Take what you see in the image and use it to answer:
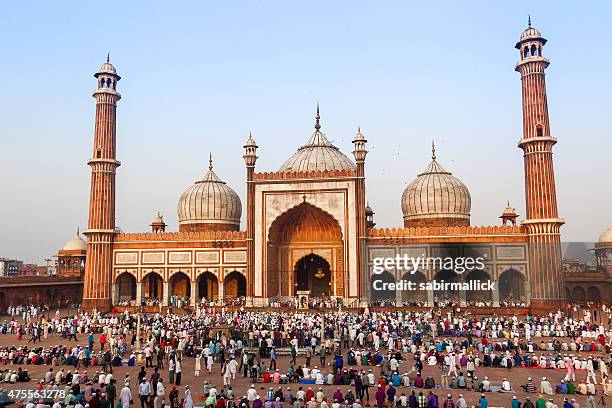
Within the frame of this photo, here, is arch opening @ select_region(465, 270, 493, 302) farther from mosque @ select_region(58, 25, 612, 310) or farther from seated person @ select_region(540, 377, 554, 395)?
seated person @ select_region(540, 377, 554, 395)

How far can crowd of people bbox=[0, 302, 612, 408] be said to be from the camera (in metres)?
11.9

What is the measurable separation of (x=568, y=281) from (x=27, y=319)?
35.2 meters

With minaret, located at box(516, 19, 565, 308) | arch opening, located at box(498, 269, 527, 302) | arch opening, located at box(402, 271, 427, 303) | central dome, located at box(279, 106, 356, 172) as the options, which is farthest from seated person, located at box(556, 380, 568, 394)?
central dome, located at box(279, 106, 356, 172)

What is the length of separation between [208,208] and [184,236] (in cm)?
609

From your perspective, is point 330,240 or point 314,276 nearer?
point 330,240

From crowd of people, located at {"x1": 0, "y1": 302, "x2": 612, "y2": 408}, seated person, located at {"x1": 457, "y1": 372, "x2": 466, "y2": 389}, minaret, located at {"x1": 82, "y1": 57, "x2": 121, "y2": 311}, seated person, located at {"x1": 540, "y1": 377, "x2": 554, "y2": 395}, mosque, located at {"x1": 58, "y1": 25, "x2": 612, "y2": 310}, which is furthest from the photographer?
minaret, located at {"x1": 82, "y1": 57, "x2": 121, "y2": 311}

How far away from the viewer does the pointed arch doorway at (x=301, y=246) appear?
34719mm

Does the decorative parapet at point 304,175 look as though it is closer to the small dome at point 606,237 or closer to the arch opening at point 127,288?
the arch opening at point 127,288

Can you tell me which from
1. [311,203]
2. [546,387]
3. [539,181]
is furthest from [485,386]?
[311,203]

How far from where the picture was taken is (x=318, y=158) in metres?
40.0

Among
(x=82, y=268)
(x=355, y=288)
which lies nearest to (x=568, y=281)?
(x=355, y=288)

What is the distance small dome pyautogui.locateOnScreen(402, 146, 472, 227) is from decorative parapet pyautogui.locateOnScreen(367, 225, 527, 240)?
17.3 ft

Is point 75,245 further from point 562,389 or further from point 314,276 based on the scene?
point 562,389

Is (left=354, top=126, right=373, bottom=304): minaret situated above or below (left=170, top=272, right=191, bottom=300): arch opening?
above
